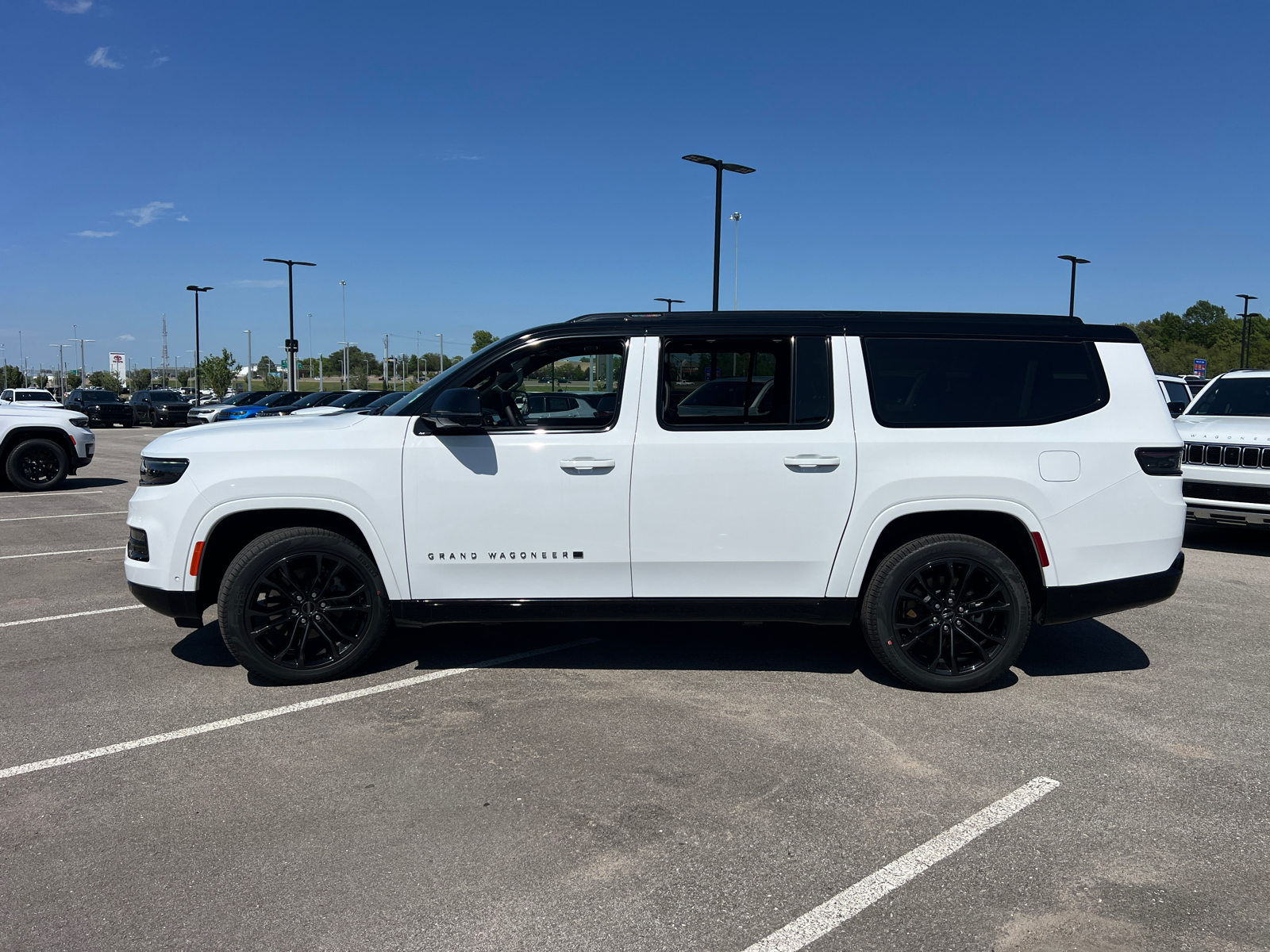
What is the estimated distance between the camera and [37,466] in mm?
13914

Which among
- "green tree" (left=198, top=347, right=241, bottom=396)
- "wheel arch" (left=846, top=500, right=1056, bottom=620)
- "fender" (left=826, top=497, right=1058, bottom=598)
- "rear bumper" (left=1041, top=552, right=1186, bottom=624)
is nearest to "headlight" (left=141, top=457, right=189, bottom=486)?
"fender" (left=826, top=497, right=1058, bottom=598)

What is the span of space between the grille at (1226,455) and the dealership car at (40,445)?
46.3 ft

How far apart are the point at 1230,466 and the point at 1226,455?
0.36 feet

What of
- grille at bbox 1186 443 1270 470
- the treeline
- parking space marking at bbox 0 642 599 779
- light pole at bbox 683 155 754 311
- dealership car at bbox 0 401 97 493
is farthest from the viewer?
the treeline

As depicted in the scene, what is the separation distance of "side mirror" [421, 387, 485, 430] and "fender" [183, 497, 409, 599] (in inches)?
25.2

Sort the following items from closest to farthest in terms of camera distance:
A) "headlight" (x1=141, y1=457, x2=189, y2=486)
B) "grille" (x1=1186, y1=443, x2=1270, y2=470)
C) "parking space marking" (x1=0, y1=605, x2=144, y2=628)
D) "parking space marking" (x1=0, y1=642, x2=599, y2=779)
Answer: "parking space marking" (x1=0, y1=642, x2=599, y2=779)
"headlight" (x1=141, y1=457, x2=189, y2=486)
"parking space marking" (x1=0, y1=605, x2=144, y2=628)
"grille" (x1=1186, y1=443, x2=1270, y2=470)

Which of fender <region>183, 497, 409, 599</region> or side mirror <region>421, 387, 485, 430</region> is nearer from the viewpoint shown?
side mirror <region>421, 387, 485, 430</region>

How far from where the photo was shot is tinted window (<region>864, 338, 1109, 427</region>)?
464 cm

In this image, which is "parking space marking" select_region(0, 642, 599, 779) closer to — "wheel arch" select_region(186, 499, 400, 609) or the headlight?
"wheel arch" select_region(186, 499, 400, 609)

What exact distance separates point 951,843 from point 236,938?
229 cm

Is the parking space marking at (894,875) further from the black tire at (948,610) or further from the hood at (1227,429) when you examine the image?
the hood at (1227,429)

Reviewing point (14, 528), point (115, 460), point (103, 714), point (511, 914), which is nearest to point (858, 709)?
point (511, 914)

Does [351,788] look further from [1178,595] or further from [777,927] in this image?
[1178,595]

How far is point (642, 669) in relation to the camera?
16.8 feet
